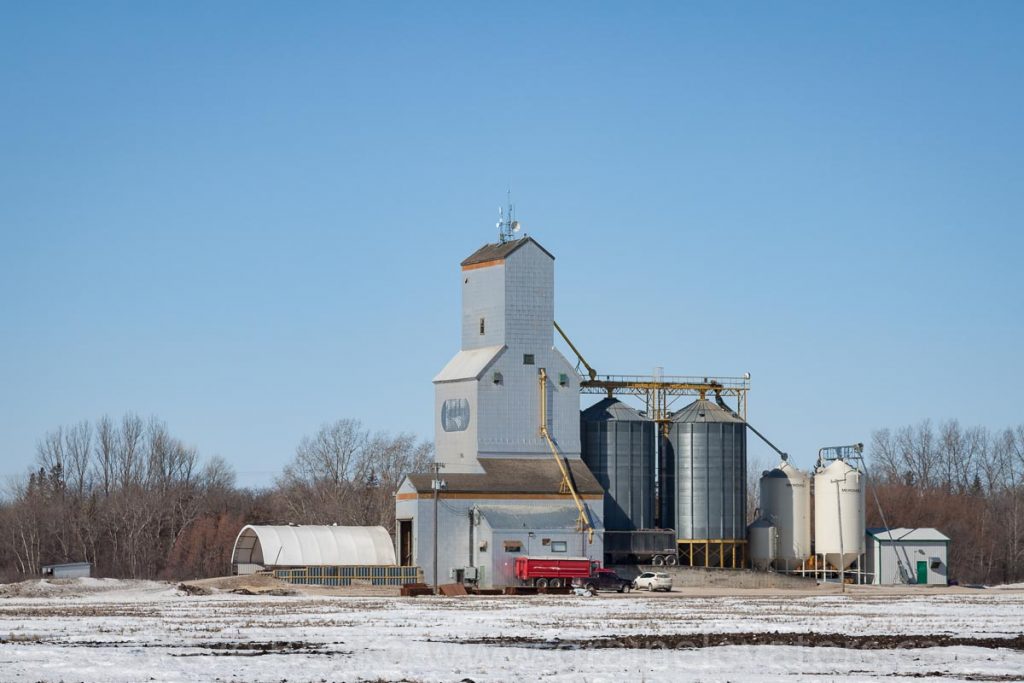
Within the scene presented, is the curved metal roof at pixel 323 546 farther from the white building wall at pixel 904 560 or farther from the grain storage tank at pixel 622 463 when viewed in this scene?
the white building wall at pixel 904 560

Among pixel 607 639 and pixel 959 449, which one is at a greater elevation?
pixel 959 449

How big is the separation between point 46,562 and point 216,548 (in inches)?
548

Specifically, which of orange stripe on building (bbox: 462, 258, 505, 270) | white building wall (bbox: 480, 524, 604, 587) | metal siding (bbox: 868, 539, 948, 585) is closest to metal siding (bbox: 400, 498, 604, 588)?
white building wall (bbox: 480, 524, 604, 587)

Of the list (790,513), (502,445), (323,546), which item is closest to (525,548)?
(502,445)

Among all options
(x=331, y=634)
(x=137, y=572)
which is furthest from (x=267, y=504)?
(x=331, y=634)

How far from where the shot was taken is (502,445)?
92.7 metres

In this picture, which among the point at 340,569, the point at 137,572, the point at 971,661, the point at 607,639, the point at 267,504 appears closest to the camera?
the point at 971,661

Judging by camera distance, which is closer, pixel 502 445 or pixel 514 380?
pixel 502 445

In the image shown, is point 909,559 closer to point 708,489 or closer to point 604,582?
point 708,489

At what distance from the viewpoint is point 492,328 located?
9488cm

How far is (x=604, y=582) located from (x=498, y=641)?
148ft

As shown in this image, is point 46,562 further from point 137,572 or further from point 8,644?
point 8,644

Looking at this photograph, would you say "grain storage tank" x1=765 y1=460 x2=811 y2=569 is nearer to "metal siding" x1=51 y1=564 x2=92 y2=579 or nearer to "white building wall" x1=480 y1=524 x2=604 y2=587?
"white building wall" x1=480 y1=524 x2=604 y2=587

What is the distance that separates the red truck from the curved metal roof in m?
12.1
